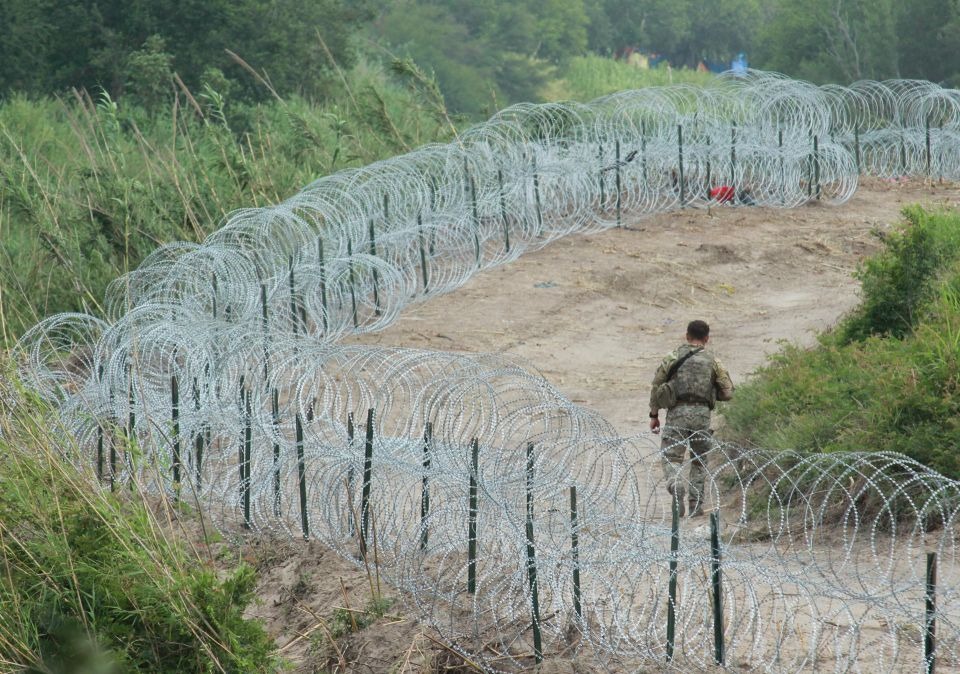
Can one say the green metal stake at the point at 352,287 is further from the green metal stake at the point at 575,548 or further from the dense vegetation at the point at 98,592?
the green metal stake at the point at 575,548

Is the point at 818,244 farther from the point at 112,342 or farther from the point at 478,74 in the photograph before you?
the point at 478,74

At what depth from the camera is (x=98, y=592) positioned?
7.33 meters

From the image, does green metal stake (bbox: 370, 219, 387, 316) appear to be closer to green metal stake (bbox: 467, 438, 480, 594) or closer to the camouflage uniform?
the camouflage uniform

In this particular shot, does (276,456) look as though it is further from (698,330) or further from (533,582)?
(698,330)

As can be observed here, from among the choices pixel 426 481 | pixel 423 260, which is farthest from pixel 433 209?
pixel 426 481

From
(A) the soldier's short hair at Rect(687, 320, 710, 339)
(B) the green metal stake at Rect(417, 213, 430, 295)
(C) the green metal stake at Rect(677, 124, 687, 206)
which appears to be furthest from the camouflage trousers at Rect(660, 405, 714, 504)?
(C) the green metal stake at Rect(677, 124, 687, 206)

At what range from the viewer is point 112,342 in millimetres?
11398

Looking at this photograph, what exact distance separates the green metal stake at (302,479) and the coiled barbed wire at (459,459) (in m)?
0.02

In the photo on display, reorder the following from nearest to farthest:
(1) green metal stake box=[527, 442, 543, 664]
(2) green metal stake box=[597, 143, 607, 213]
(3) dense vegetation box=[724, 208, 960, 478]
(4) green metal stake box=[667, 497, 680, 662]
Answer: (4) green metal stake box=[667, 497, 680, 662] < (1) green metal stake box=[527, 442, 543, 664] < (3) dense vegetation box=[724, 208, 960, 478] < (2) green metal stake box=[597, 143, 607, 213]

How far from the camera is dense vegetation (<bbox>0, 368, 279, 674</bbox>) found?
718cm

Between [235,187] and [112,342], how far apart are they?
6.33 metres

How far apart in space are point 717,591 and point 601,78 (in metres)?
61.4

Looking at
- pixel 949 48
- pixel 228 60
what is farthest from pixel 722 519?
pixel 949 48

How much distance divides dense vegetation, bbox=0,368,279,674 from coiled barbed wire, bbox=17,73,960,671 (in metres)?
0.36
